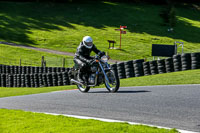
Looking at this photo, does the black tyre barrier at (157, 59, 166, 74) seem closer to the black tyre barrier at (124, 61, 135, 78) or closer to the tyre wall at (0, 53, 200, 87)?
the tyre wall at (0, 53, 200, 87)

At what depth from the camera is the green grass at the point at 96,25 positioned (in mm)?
48906

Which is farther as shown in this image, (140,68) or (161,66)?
(140,68)

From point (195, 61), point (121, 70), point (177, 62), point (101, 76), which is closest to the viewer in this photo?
point (101, 76)

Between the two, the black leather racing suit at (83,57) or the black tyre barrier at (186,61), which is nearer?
the black leather racing suit at (83,57)

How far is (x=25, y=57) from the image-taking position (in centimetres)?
3922

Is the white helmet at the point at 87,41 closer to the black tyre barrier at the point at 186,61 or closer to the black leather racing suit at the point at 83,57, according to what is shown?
the black leather racing suit at the point at 83,57

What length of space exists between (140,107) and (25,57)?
106 feet

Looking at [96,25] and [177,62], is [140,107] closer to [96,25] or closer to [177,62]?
[177,62]

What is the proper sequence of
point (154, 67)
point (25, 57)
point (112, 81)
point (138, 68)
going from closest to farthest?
point (112, 81)
point (154, 67)
point (138, 68)
point (25, 57)

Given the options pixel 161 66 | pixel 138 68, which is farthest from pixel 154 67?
pixel 138 68

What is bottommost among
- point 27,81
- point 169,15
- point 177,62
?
point 27,81

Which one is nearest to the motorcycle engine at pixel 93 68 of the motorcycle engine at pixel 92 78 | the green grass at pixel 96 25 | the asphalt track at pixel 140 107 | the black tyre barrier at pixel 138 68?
the motorcycle engine at pixel 92 78

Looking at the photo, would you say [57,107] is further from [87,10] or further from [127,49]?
[87,10]

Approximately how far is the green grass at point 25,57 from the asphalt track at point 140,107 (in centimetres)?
2211
